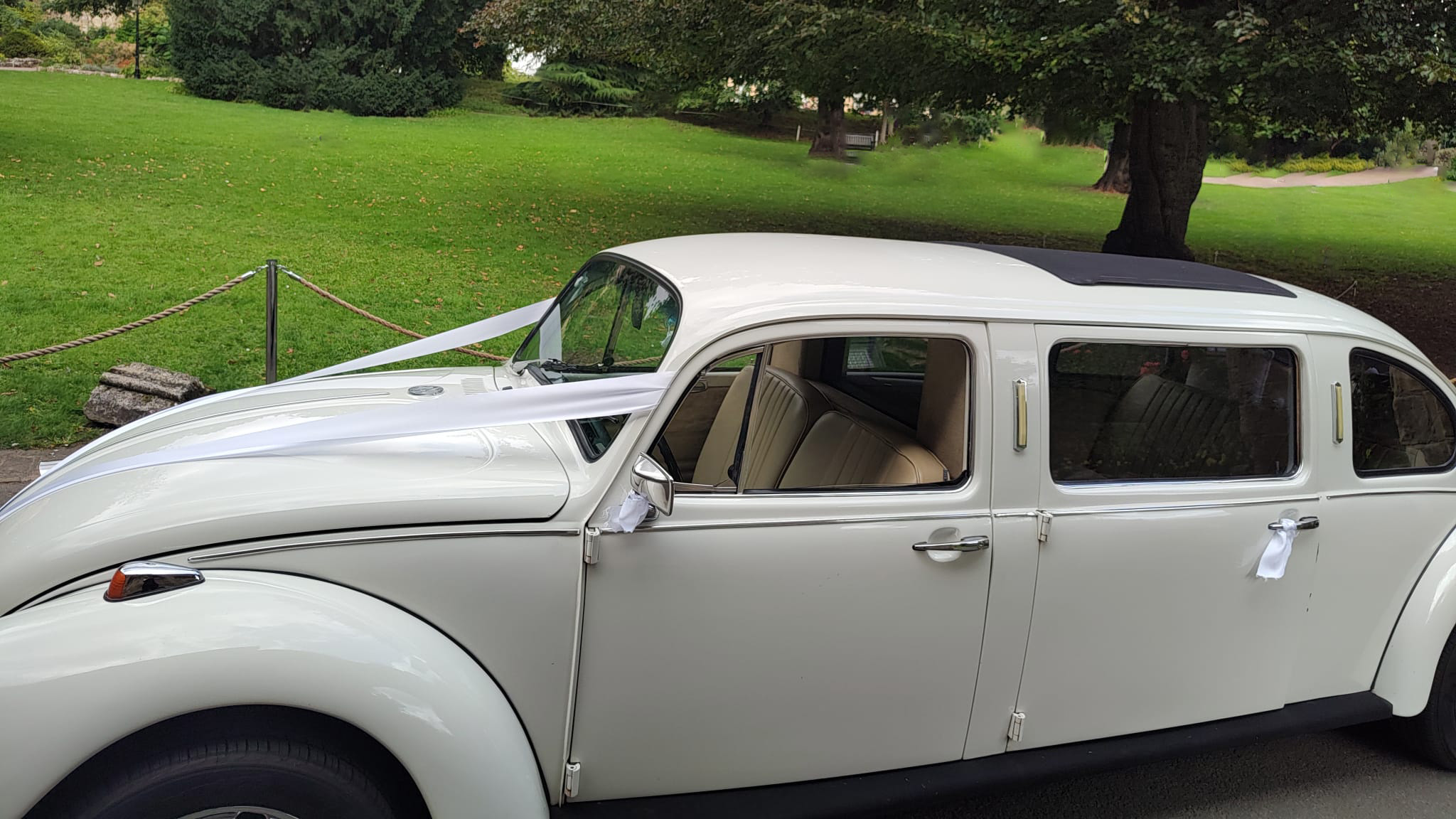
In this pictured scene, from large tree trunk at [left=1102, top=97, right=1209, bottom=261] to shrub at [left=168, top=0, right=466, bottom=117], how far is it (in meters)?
19.1

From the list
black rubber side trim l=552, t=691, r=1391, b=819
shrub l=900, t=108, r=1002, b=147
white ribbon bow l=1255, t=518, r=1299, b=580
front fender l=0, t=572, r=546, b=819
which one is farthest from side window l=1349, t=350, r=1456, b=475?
shrub l=900, t=108, r=1002, b=147

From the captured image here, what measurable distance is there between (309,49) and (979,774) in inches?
1138

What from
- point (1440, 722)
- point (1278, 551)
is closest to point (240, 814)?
point (1278, 551)

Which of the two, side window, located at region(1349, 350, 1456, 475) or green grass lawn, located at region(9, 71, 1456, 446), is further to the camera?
→ green grass lawn, located at region(9, 71, 1456, 446)

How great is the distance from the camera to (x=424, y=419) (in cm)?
263

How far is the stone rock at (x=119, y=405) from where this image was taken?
687 cm

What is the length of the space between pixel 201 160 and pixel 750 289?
1812 cm

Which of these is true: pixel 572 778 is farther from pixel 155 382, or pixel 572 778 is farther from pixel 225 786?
pixel 155 382

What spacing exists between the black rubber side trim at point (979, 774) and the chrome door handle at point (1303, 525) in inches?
24.7

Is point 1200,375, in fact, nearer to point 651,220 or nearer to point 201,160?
→ point 651,220

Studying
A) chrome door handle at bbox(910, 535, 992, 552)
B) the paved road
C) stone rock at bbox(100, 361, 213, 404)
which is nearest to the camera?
chrome door handle at bbox(910, 535, 992, 552)

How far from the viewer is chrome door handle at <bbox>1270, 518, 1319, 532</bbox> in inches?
122

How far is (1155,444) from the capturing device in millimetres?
3109

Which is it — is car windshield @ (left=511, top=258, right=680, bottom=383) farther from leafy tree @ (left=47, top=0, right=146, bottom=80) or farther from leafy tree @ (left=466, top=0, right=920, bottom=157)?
leafy tree @ (left=47, top=0, right=146, bottom=80)
